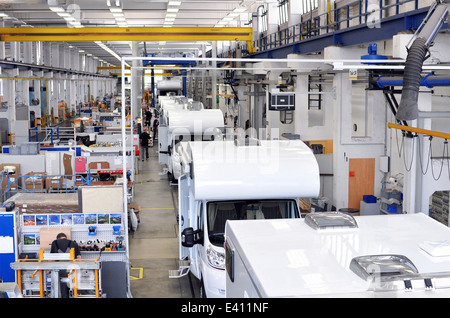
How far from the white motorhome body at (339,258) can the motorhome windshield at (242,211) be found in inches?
139

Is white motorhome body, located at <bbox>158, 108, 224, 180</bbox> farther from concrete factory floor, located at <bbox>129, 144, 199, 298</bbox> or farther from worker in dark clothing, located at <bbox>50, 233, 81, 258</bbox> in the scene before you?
worker in dark clothing, located at <bbox>50, 233, 81, 258</bbox>

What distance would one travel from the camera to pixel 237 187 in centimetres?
830

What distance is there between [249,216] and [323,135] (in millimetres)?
12697

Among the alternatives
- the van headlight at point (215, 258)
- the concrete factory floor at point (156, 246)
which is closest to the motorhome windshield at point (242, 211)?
the van headlight at point (215, 258)

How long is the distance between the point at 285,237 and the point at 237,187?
364 cm

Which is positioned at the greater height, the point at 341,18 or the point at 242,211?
the point at 341,18

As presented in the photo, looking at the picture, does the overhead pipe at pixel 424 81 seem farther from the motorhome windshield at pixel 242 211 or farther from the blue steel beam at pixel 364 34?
the motorhome windshield at pixel 242 211

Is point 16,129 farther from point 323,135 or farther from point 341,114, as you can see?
point 341,114

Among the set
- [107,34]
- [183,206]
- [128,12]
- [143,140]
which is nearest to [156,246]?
[183,206]

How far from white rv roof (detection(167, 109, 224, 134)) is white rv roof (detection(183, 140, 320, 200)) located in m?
11.0

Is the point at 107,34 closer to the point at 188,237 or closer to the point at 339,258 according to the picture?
the point at 188,237
